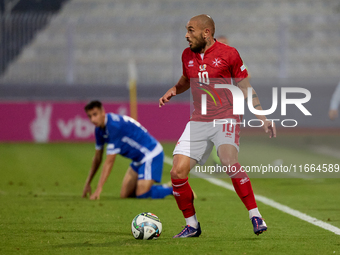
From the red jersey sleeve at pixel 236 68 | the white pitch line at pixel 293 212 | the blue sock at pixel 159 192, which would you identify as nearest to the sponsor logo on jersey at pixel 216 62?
the red jersey sleeve at pixel 236 68

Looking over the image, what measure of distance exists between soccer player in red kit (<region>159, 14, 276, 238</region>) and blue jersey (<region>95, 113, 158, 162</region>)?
8.24 ft

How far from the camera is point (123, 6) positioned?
20000 millimetres

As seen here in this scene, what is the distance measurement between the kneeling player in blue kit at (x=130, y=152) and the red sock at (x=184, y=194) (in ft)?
7.93

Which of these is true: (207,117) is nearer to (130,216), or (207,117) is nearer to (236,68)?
(236,68)

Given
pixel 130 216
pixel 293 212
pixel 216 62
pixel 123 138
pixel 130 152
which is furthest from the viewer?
pixel 130 152

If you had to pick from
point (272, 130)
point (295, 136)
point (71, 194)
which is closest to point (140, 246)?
point (272, 130)

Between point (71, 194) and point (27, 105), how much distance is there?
8405 millimetres

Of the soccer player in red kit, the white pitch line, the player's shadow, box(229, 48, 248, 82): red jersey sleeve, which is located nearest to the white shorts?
the soccer player in red kit

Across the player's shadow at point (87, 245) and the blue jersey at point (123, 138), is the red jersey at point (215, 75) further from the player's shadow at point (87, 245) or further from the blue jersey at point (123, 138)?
the blue jersey at point (123, 138)

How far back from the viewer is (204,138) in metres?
4.73

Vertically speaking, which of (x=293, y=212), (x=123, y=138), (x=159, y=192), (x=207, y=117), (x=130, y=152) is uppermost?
(x=207, y=117)

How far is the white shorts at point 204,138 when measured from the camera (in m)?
4.67

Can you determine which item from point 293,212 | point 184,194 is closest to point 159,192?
point 293,212

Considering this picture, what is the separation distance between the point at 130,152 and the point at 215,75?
302 cm
